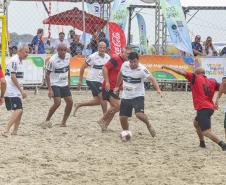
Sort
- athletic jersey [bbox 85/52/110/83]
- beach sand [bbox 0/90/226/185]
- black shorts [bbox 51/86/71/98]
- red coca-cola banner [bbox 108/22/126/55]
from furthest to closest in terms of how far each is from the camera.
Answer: red coca-cola banner [bbox 108/22/126/55] → athletic jersey [bbox 85/52/110/83] → black shorts [bbox 51/86/71/98] → beach sand [bbox 0/90/226/185]

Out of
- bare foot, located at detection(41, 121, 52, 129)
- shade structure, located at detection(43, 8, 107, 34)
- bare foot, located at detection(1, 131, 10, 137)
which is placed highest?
shade structure, located at detection(43, 8, 107, 34)

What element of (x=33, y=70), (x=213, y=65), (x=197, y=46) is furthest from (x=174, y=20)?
(x=33, y=70)

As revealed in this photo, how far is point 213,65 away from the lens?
18.0 m

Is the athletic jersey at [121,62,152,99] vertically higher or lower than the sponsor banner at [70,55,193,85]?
higher

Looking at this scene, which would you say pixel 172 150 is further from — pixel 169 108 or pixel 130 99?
pixel 169 108

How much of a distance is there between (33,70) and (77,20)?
2.36 m

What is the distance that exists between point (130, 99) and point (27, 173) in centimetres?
302

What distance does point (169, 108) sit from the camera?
13.4 meters

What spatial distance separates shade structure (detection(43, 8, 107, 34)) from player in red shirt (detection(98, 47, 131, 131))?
8.50 meters

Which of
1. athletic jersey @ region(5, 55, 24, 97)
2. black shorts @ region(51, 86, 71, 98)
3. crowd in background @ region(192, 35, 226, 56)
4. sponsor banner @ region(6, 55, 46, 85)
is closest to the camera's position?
athletic jersey @ region(5, 55, 24, 97)

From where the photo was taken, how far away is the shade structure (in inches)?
717

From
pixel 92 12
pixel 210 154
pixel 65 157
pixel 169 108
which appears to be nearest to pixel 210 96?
pixel 210 154

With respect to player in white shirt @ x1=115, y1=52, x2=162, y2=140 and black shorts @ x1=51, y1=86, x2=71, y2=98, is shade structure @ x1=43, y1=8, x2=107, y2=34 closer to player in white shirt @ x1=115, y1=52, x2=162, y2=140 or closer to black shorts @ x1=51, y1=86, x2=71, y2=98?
black shorts @ x1=51, y1=86, x2=71, y2=98

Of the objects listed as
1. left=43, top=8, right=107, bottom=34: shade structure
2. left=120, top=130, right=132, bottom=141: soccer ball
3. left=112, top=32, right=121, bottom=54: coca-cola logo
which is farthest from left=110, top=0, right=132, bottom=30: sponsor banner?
left=120, top=130, right=132, bottom=141: soccer ball
